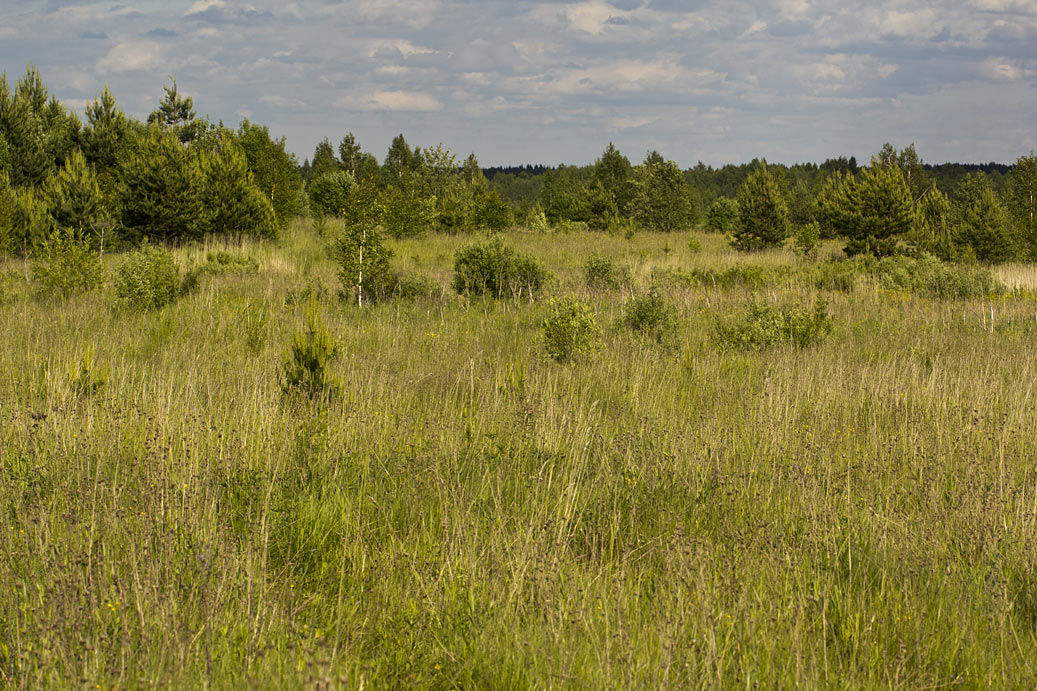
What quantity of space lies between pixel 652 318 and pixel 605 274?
6.69m

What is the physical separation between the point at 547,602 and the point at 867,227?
1005 inches

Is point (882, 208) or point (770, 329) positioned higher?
point (882, 208)

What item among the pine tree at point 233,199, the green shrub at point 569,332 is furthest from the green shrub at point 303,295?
the pine tree at point 233,199

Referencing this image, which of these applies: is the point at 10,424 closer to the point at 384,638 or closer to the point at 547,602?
the point at 384,638

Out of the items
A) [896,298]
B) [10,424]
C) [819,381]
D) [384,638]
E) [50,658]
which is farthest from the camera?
[896,298]

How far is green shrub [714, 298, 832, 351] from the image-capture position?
969cm

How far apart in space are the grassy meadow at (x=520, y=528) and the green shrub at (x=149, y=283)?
254 centimetres

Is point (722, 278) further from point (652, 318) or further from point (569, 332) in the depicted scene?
point (569, 332)

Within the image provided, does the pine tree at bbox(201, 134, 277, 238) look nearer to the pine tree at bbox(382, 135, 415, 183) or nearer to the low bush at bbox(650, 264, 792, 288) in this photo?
the low bush at bbox(650, 264, 792, 288)

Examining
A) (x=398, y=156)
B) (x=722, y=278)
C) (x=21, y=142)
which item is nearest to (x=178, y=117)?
(x=21, y=142)

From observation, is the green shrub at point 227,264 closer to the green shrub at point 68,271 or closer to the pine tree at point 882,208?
the green shrub at point 68,271

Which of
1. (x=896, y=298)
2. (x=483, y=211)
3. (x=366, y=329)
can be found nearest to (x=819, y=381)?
(x=366, y=329)

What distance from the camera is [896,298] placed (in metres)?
14.2

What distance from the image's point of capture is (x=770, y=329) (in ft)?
32.2
